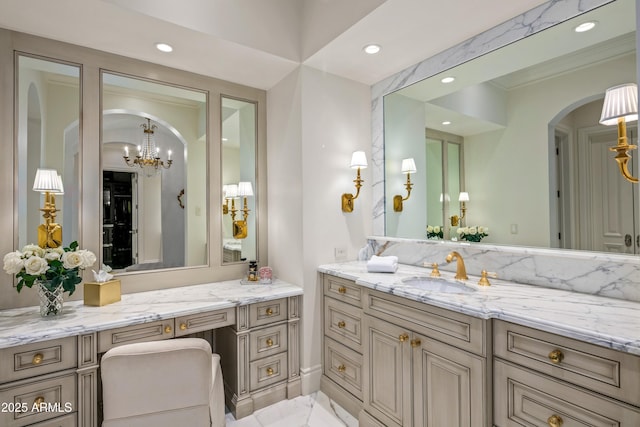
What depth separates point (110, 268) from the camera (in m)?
2.17

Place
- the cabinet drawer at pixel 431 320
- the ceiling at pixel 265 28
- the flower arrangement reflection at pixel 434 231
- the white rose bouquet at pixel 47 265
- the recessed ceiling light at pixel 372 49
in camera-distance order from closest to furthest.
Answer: the cabinet drawer at pixel 431 320, the white rose bouquet at pixel 47 265, the ceiling at pixel 265 28, the recessed ceiling light at pixel 372 49, the flower arrangement reflection at pixel 434 231

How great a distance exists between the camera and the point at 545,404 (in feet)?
4.04

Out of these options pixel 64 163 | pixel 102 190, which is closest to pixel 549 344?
pixel 102 190

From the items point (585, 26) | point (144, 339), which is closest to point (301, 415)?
point (144, 339)

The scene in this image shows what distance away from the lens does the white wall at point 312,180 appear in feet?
8.13

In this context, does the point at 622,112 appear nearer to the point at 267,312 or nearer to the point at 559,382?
the point at 559,382

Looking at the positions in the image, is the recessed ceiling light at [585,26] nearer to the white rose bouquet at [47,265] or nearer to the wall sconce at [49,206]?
the white rose bouquet at [47,265]

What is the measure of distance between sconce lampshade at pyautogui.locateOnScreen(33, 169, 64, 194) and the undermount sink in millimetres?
2285

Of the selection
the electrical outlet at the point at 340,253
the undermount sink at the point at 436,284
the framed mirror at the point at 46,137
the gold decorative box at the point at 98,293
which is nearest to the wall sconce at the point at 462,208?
the undermount sink at the point at 436,284

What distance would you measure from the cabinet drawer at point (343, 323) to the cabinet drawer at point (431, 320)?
22 centimetres

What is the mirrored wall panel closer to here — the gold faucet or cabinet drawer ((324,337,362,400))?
cabinet drawer ((324,337,362,400))

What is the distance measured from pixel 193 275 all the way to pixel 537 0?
2854mm

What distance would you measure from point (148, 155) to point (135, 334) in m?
1.30

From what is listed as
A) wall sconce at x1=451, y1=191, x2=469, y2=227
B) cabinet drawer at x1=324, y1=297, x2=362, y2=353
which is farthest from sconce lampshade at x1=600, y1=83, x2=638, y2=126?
cabinet drawer at x1=324, y1=297, x2=362, y2=353
